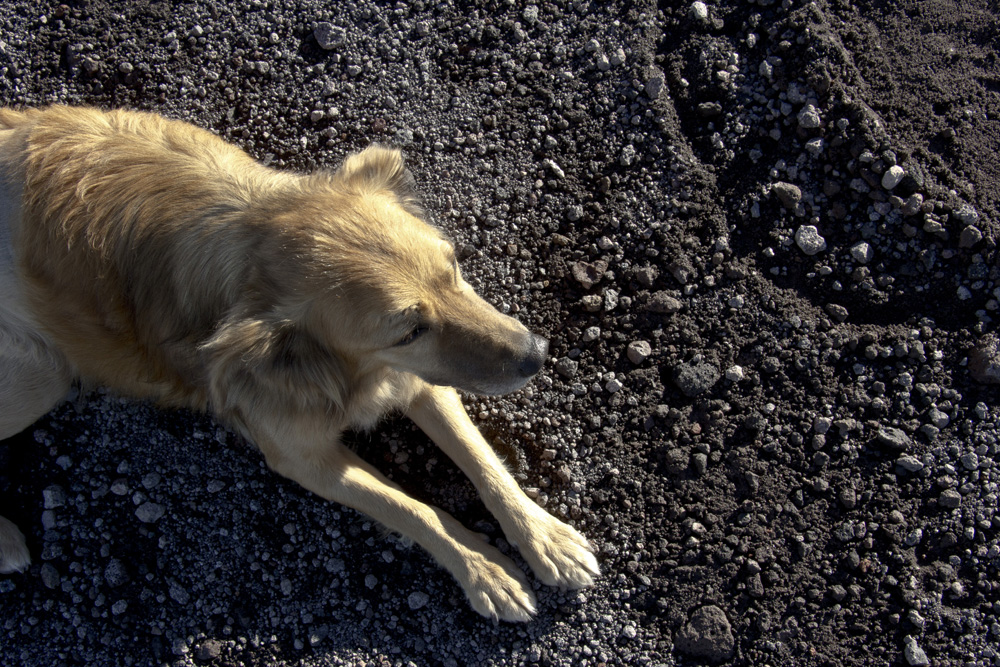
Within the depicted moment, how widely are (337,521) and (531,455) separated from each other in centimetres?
104

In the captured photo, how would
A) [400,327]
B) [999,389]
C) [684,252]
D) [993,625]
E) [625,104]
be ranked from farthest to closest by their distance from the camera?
[625,104], [684,252], [999,389], [993,625], [400,327]

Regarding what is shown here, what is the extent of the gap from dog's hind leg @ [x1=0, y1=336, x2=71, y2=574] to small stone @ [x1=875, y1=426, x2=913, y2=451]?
13.4 feet

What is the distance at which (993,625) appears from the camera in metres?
3.00

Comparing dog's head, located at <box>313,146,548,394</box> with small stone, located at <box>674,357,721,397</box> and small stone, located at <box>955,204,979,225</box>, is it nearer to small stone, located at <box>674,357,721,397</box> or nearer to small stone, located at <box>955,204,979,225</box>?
small stone, located at <box>674,357,721,397</box>

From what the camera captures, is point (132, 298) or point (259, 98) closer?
point (132, 298)

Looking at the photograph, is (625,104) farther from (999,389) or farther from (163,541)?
(163,541)

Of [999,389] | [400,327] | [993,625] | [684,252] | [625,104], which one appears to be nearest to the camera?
[400,327]

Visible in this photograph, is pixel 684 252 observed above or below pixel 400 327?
above

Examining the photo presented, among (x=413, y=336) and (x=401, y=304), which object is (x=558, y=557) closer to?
(x=413, y=336)

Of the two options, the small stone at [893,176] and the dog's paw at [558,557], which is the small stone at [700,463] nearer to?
the dog's paw at [558,557]

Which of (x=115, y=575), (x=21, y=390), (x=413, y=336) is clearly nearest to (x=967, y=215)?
(x=413, y=336)

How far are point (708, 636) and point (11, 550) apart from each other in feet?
11.2

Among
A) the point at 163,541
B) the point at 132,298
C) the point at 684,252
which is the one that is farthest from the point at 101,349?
the point at 684,252

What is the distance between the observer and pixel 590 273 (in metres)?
Answer: 3.72
